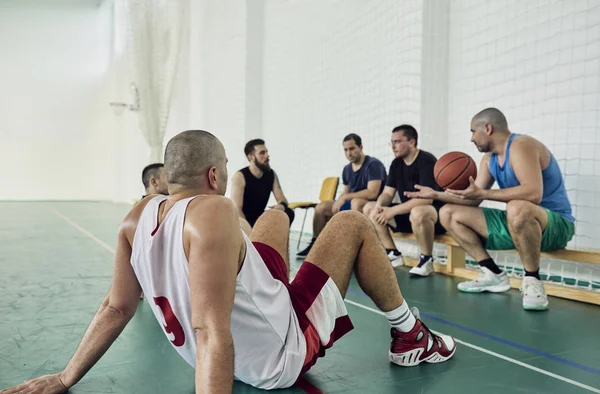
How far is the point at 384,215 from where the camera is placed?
475cm

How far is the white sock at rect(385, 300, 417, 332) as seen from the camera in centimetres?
210

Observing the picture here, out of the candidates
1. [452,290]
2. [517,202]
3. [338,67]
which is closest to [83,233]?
[338,67]

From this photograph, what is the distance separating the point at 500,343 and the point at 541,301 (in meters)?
0.87

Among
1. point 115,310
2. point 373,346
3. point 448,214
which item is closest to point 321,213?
point 448,214

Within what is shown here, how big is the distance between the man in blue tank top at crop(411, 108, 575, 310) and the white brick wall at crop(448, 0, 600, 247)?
785mm

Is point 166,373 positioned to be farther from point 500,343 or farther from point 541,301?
point 541,301

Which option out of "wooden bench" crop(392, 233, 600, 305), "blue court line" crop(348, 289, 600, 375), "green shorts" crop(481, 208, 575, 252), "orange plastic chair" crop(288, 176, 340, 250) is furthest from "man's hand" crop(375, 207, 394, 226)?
"blue court line" crop(348, 289, 600, 375)

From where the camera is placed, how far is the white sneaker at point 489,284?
3812 millimetres

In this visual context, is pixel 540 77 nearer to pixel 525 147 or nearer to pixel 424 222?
pixel 525 147

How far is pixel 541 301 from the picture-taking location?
129 inches

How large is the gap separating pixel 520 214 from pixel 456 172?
0.67 meters

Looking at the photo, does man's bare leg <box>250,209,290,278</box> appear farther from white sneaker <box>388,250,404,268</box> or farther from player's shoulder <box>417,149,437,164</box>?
white sneaker <box>388,250,404,268</box>

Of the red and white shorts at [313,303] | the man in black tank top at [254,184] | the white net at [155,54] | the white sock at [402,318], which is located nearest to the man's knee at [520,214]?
the white sock at [402,318]

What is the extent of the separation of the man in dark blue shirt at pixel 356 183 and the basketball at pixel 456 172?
142 cm
